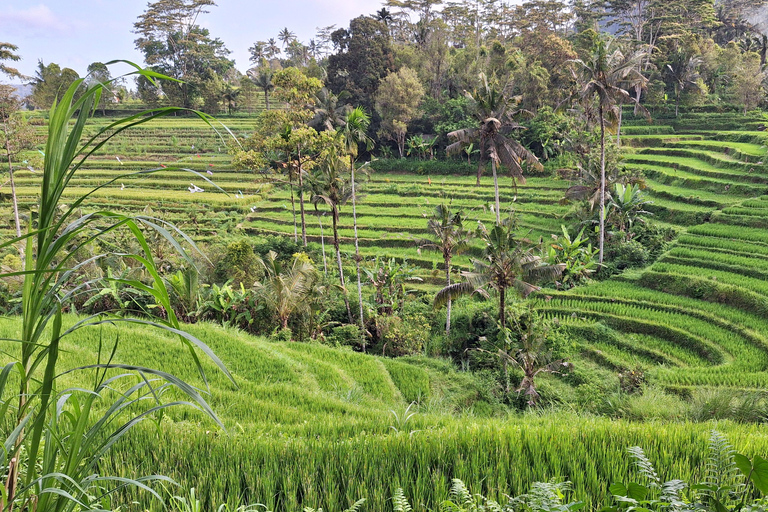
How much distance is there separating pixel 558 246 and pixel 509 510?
1571cm

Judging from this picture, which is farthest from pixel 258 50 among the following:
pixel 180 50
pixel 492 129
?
pixel 492 129

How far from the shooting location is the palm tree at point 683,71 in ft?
103

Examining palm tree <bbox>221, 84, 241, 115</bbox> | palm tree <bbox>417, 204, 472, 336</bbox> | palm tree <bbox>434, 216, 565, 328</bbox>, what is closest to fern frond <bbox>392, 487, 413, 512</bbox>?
palm tree <bbox>434, 216, 565, 328</bbox>

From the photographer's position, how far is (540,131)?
27.1 meters

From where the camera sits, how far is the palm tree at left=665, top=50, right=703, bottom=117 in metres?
31.5

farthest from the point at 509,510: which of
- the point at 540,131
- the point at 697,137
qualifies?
the point at 697,137

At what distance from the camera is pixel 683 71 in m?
32.1

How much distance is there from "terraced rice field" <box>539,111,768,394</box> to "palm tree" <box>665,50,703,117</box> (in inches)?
468

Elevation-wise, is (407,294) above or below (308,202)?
below

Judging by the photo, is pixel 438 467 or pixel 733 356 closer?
pixel 438 467

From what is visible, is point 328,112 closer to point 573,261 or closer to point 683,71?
point 573,261

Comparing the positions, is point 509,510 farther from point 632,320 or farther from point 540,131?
point 540,131

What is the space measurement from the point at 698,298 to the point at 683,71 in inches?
988

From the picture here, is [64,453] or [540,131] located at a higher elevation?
[540,131]
